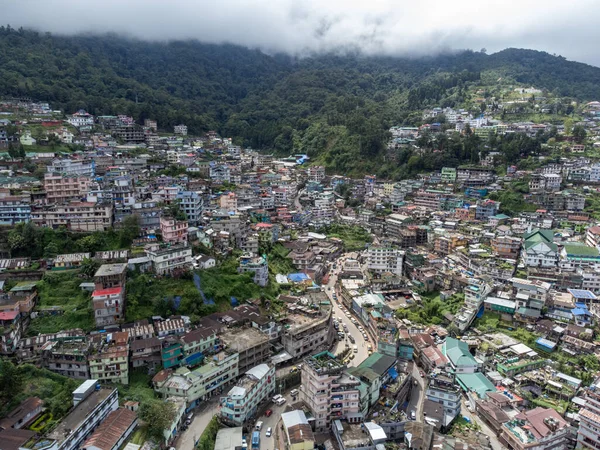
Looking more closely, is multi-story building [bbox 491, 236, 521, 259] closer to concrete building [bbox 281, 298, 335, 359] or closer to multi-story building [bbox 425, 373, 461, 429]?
concrete building [bbox 281, 298, 335, 359]

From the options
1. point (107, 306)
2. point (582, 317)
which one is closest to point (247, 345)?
point (107, 306)

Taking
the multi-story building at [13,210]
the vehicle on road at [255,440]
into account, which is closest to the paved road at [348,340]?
the vehicle on road at [255,440]

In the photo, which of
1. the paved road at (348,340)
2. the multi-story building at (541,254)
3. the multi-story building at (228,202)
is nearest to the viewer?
the paved road at (348,340)

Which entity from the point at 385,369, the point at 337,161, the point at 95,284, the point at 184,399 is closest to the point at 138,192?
the point at 95,284

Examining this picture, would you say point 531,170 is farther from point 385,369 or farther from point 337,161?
point 385,369

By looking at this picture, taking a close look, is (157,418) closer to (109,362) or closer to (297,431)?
(109,362)

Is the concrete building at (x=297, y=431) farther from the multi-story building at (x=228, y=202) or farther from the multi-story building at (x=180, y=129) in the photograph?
the multi-story building at (x=180, y=129)

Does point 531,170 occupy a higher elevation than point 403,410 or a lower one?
higher
